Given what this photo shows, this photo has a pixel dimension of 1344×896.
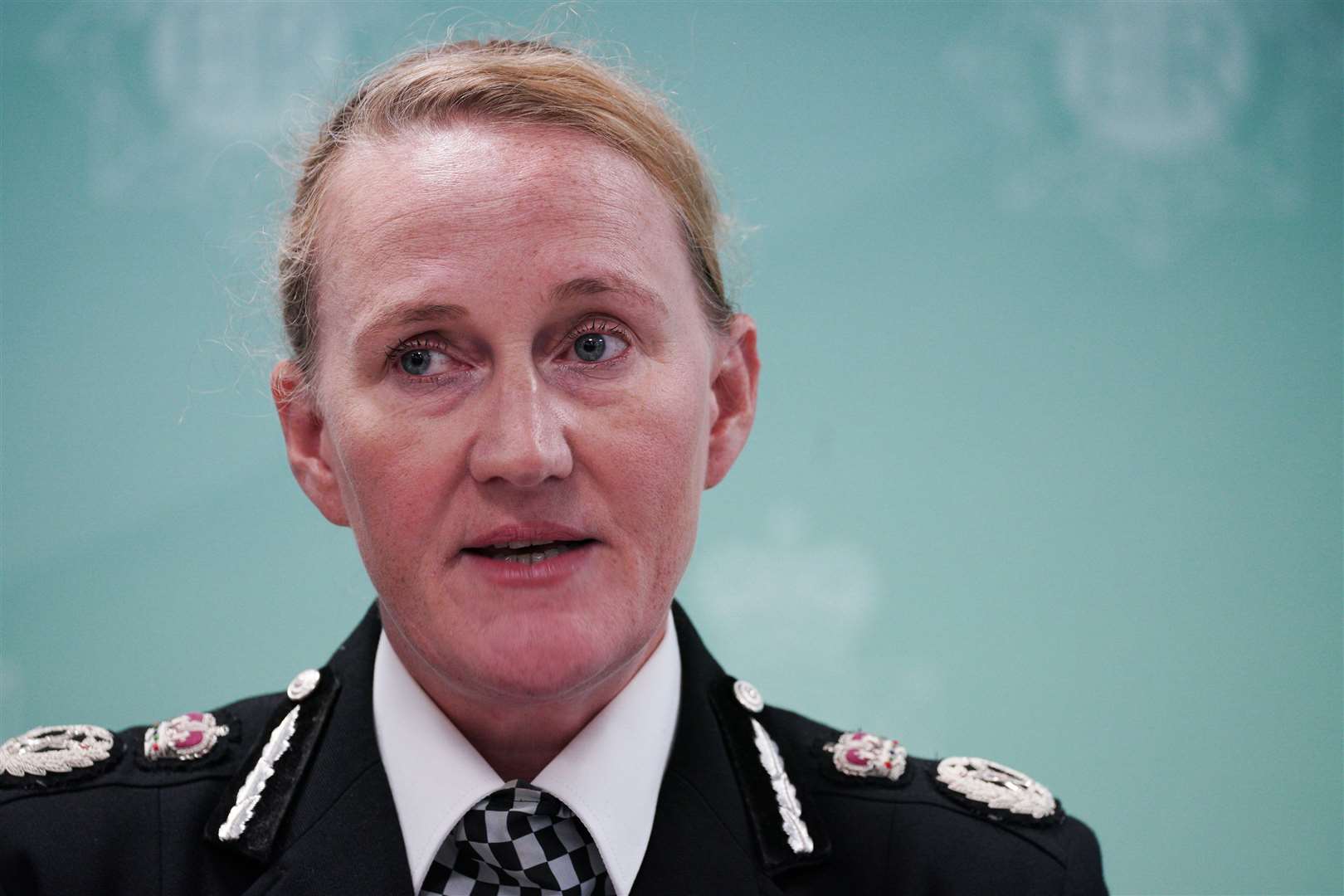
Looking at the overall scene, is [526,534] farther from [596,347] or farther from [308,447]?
[308,447]

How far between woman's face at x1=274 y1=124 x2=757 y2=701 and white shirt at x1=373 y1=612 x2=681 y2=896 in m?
0.13

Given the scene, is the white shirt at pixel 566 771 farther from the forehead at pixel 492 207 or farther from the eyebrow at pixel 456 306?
the forehead at pixel 492 207

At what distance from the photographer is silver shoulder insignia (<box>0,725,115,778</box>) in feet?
8.60

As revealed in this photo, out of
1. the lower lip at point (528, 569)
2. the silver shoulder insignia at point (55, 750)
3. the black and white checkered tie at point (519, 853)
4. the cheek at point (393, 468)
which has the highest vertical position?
the cheek at point (393, 468)

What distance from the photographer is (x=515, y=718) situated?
2500 mm

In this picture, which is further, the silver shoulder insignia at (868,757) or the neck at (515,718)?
the silver shoulder insignia at (868,757)

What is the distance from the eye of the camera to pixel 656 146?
8.36 ft

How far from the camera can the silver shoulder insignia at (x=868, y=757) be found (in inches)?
110

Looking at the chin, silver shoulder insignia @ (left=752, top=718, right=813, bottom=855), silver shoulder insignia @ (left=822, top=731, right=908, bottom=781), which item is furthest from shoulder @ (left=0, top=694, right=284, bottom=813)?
silver shoulder insignia @ (left=822, top=731, right=908, bottom=781)

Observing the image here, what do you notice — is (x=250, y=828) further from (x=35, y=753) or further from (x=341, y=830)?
(x=35, y=753)

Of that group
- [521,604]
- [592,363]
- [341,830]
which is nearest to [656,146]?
[592,363]

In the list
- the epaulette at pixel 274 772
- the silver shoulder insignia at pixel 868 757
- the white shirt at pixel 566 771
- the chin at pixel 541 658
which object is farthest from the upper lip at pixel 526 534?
the silver shoulder insignia at pixel 868 757

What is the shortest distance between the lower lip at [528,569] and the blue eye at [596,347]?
1.13 ft

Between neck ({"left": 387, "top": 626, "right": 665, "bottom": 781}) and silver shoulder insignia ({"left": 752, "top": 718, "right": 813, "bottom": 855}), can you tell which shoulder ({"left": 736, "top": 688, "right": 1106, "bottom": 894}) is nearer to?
silver shoulder insignia ({"left": 752, "top": 718, "right": 813, "bottom": 855})
